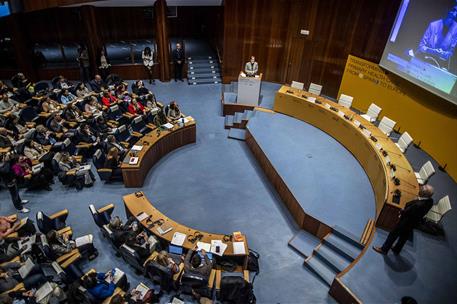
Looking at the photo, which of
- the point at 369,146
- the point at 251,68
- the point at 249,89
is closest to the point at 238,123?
the point at 249,89

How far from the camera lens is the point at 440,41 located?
8188 mm

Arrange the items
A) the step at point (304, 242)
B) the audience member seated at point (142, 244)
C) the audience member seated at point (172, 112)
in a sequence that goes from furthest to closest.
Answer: the audience member seated at point (172, 112)
the step at point (304, 242)
the audience member seated at point (142, 244)

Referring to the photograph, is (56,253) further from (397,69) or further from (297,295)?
(397,69)

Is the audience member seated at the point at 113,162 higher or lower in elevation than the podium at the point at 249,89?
lower

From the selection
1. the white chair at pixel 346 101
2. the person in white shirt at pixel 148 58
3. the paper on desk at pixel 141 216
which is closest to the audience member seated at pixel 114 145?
the paper on desk at pixel 141 216

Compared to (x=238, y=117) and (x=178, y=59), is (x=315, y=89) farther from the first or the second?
(x=178, y=59)

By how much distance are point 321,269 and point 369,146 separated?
3.81 m

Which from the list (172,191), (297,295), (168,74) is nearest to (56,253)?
(172,191)

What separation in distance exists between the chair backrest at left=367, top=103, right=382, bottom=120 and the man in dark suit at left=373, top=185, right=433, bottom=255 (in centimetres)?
478

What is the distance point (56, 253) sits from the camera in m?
6.40

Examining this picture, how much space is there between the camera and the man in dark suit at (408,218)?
18.6 ft

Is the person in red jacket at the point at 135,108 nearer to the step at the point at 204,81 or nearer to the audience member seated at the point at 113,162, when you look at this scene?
the audience member seated at the point at 113,162

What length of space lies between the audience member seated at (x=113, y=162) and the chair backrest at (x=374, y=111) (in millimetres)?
8023

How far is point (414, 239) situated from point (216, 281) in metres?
4.20
